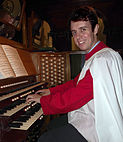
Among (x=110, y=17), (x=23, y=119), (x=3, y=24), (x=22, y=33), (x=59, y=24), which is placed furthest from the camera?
(x=59, y=24)

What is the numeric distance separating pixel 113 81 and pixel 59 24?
11.9ft

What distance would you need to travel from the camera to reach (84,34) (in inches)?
64.8

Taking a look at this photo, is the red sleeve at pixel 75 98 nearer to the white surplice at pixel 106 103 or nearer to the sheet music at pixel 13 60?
the white surplice at pixel 106 103

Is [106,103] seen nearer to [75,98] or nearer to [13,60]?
[75,98]

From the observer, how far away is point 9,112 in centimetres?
121

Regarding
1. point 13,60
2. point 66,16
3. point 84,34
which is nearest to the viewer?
point 84,34

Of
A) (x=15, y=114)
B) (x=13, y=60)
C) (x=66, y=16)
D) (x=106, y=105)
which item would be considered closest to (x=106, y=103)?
(x=106, y=105)

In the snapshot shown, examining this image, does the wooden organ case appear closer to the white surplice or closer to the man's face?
the white surplice

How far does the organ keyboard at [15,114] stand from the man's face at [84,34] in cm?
95

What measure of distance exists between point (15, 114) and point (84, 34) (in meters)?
1.23

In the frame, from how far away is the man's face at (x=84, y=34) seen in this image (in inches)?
63.3

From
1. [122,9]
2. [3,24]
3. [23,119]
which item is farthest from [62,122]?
[122,9]

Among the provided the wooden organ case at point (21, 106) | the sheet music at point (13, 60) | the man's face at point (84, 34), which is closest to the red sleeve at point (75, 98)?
the wooden organ case at point (21, 106)

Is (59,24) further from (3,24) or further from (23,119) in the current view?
(23,119)
